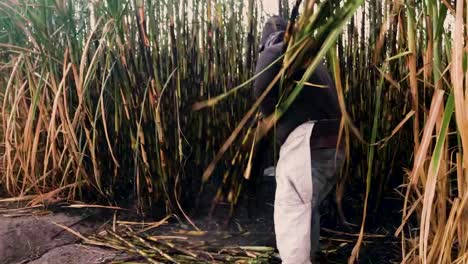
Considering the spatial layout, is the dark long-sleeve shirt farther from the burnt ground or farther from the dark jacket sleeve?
the burnt ground

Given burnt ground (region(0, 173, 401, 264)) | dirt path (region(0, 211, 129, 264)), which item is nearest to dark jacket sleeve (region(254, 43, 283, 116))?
burnt ground (region(0, 173, 401, 264))

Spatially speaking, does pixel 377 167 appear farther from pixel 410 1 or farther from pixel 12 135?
pixel 12 135

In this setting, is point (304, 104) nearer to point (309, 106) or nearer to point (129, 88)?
point (309, 106)

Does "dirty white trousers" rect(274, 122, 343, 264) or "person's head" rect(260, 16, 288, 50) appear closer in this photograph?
"dirty white trousers" rect(274, 122, 343, 264)

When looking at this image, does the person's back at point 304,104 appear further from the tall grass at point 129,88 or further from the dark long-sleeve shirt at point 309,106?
the tall grass at point 129,88

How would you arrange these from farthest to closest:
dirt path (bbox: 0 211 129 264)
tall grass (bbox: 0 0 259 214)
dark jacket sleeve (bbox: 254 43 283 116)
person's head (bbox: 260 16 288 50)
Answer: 1. tall grass (bbox: 0 0 259 214)
2. dirt path (bbox: 0 211 129 264)
3. person's head (bbox: 260 16 288 50)
4. dark jacket sleeve (bbox: 254 43 283 116)

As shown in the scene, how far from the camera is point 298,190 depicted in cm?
188

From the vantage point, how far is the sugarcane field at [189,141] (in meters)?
1.93

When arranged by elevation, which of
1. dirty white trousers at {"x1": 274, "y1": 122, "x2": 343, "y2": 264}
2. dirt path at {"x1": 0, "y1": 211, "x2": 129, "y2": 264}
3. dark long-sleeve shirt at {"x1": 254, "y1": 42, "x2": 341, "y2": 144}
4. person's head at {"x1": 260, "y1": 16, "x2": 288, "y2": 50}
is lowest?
dirt path at {"x1": 0, "y1": 211, "x2": 129, "y2": 264}

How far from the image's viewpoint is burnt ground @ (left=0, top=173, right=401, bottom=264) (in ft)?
6.95

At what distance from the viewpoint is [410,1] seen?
1.19 metres

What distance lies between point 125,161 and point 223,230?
21.3 inches

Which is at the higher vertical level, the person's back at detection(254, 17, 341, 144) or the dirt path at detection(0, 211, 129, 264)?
the person's back at detection(254, 17, 341, 144)

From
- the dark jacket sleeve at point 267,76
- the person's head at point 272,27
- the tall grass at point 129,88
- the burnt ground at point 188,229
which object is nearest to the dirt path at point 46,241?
the burnt ground at point 188,229
